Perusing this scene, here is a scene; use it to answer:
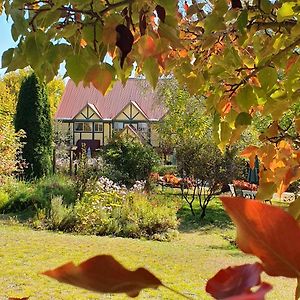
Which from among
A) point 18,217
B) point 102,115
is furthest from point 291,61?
point 102,115

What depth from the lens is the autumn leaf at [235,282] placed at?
0.87 feet

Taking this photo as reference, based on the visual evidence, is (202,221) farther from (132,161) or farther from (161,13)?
(161,13)

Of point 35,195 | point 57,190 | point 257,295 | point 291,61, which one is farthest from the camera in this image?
point 57,190

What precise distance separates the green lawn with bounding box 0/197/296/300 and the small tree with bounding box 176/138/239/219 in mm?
2172

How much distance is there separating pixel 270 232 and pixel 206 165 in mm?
11658

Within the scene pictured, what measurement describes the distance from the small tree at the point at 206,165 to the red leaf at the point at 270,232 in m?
11.3

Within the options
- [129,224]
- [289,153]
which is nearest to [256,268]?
[289,153]

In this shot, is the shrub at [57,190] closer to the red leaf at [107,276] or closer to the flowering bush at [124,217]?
the flowering bush at [124,217]

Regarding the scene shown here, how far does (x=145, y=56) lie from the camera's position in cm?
103

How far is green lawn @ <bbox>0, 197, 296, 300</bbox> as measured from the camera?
16.4 ft

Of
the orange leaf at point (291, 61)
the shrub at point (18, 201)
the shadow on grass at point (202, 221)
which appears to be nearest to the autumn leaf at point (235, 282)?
the orange leaf at point (291, 61)

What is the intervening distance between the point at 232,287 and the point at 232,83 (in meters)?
1.29

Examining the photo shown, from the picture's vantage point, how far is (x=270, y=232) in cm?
26

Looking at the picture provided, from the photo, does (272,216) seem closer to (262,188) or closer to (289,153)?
(262,188)
